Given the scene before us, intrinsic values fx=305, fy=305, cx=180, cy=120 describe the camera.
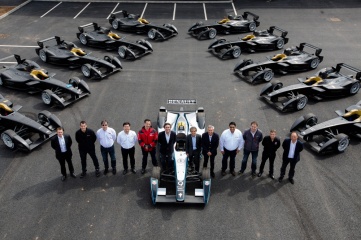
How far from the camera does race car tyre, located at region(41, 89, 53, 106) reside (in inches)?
471

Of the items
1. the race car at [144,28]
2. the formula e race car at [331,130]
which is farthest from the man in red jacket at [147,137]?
the race car at [144,28]

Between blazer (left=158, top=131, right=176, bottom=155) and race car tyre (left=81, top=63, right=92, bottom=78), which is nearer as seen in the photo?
blazer (left=158, top=131, right=176, bottom=155)

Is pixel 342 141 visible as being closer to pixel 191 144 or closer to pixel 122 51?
pixel 191 144

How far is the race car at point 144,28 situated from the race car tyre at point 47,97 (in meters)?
8.78

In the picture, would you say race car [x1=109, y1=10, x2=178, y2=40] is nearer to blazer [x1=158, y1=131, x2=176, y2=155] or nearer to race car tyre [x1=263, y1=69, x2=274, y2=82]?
race car tyre [x1=263, y1=69, x2=274, y2=82]

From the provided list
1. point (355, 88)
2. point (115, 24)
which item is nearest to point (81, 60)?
point (115, 24)

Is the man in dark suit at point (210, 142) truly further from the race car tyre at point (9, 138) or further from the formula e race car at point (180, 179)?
the race car tyre at point (9, 138)

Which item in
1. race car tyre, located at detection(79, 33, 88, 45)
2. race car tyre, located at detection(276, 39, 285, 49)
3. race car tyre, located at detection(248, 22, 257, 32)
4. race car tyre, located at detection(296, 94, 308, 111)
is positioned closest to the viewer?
race car tyre, located at detection(296, 94, 308, 111)

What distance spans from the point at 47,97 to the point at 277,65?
10398 millimetres

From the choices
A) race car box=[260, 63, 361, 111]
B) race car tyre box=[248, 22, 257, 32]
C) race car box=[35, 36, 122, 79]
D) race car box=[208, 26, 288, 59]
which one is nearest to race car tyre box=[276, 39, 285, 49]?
race car box=[208, 26, 288, 59]

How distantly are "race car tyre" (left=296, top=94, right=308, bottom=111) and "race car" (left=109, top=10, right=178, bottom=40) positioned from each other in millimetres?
9956

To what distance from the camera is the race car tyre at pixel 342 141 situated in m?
9.44

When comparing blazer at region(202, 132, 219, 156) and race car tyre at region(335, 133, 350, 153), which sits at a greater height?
blazer at region(202, 132, 219, 156)

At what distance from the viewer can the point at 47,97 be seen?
12078 mm
